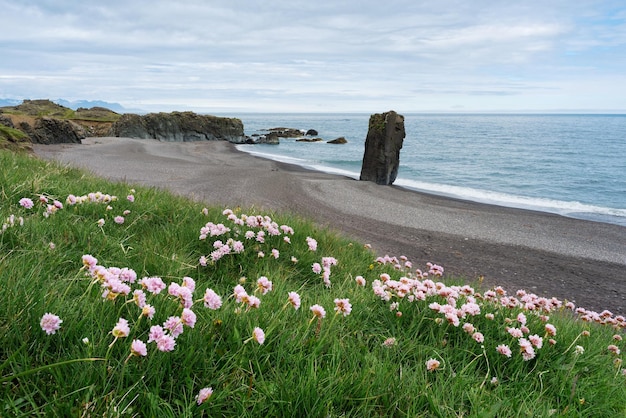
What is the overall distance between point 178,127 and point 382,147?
46694mm

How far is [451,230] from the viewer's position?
16109mm

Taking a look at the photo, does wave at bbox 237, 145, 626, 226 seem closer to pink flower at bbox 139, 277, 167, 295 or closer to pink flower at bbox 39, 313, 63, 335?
pink flower at bbox 139, 277, 167, 295

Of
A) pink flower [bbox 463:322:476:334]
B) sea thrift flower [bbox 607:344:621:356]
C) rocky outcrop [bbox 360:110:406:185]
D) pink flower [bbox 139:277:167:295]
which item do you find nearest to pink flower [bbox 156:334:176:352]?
Answer: pink flower [bbox 139:277:167:295]

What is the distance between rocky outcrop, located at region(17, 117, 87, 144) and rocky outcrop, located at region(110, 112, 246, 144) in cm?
1730

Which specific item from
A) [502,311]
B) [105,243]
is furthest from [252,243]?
[502,311]

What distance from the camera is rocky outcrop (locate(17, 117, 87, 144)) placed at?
4210 centimetres

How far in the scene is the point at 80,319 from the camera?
253cm

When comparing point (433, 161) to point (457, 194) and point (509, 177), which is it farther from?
point (457, 194)

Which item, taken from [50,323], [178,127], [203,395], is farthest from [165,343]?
[178,127]

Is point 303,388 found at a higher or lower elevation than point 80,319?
lower

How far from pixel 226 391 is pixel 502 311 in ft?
9.50

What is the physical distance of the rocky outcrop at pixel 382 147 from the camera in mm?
28984

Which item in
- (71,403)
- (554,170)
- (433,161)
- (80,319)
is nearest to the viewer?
(71,403)

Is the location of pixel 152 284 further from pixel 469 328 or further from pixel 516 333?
pixel 516 333
